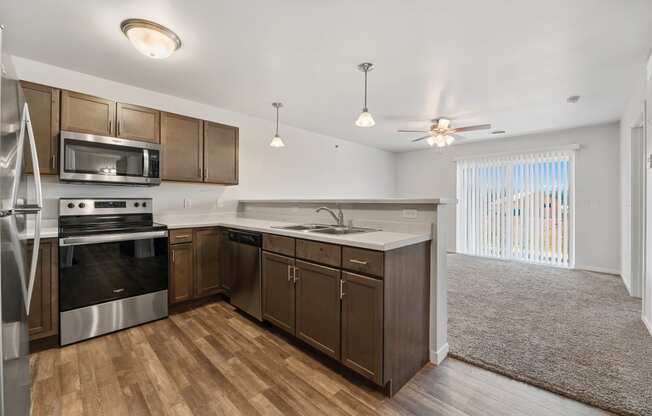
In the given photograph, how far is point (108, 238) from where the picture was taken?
2404 mm

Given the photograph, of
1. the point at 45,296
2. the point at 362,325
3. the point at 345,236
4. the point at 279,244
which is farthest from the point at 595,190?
the point at 45,296

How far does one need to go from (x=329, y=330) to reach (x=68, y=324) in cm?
214

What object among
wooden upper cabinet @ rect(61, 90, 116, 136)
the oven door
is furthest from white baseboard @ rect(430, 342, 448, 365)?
wooden upper cabinet @ rect(61, 90, 116, 136)

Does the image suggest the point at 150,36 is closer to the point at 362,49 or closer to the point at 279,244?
the point at 362,49

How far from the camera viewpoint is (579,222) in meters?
4.82

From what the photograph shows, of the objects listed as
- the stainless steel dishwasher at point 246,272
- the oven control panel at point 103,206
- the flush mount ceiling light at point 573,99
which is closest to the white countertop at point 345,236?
the stainless steel dishwasher at point 246,272

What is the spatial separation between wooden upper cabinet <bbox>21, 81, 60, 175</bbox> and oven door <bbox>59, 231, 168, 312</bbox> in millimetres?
744

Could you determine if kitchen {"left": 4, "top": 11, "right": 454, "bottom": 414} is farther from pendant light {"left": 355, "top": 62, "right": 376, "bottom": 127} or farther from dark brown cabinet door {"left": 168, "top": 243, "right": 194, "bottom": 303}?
pendant light {"left": 355, "top": 62, "right": 376, "bottom": 127}

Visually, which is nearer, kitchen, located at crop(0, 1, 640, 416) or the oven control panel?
kitchen, located at crop(0, 1, 640, 416)

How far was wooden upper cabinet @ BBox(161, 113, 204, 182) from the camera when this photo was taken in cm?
306

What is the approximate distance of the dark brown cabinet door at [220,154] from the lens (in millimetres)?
3404

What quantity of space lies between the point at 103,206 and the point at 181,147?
0.97 m

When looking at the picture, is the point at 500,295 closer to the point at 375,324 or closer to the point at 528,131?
the point at 375,324

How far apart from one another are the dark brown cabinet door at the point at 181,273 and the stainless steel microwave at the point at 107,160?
0.75 metres
